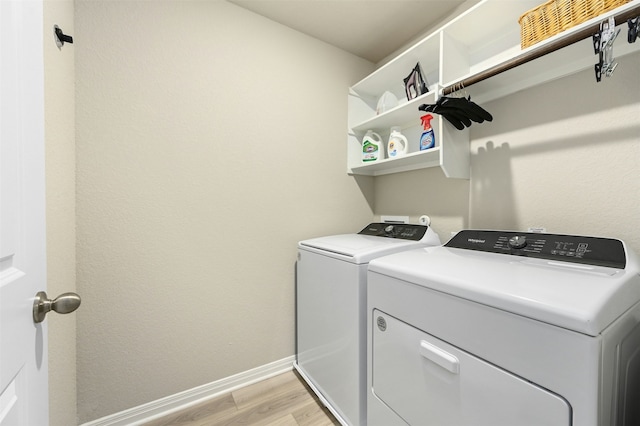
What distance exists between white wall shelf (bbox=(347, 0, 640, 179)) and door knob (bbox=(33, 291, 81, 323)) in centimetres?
159

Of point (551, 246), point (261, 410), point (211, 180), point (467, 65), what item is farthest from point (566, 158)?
point (261, 410)

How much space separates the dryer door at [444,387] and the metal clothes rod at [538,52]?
1.22 meters

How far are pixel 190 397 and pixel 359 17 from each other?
8.98ft

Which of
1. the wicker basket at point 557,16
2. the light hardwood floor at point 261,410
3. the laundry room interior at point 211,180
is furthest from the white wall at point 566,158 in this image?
the light hardwood floor at point 261,410

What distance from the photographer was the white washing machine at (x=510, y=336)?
555 mm

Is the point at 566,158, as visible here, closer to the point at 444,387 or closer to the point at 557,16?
the point at 557,16

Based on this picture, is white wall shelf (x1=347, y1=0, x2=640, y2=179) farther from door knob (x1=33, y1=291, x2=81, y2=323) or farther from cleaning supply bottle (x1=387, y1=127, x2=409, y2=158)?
door knob (x1=33, y1=291, x2=81, y2=323)

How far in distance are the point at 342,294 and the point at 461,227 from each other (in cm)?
91

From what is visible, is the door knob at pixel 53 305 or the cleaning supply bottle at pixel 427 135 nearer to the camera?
the door knob at pixel 53 305

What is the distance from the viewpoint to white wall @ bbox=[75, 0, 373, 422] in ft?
4.14

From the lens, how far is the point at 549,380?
58cm

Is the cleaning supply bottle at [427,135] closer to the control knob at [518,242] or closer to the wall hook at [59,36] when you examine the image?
the control knob at [518,242]

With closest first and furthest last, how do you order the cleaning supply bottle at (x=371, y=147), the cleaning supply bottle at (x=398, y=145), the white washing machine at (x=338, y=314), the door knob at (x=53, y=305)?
the door knob at (x=53, y=305) < the white washing machine at (x=338, y=314) < the cleaning supply bottle at (x=398, y=145) < the cleaning supply bottle at (x=371, y=147)

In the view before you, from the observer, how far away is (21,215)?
497 millimetres
